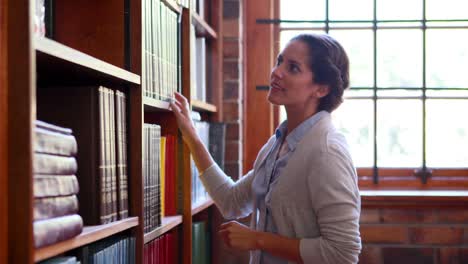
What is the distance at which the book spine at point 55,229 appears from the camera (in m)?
1.21

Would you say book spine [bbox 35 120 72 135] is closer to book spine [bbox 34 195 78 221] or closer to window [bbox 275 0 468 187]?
book spine [bbox 34 195 78 221]

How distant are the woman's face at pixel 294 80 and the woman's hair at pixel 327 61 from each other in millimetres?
17

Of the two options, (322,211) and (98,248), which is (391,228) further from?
(98,248)

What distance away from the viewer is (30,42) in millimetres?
1160

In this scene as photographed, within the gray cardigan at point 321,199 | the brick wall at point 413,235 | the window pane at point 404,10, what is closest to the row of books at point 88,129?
the gray cardigan at point 321,199

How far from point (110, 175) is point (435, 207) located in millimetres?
1697

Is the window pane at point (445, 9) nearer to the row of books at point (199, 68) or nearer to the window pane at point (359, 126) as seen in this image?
the window pane at point (359, 126)

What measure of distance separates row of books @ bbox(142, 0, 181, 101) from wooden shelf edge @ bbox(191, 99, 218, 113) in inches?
7.6

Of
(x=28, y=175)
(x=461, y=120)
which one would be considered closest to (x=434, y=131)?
(x=461, y=120)

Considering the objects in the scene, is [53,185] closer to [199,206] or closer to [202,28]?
[199,206]

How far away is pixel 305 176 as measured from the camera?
1915 millimetres

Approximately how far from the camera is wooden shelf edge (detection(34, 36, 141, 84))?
4.01 ft

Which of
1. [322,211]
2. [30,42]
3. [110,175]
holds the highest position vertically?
[30,42]

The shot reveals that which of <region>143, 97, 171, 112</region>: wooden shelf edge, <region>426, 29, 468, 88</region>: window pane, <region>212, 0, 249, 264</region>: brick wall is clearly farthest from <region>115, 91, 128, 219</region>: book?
<region>426, 29, 468, 88</region>: window pane
